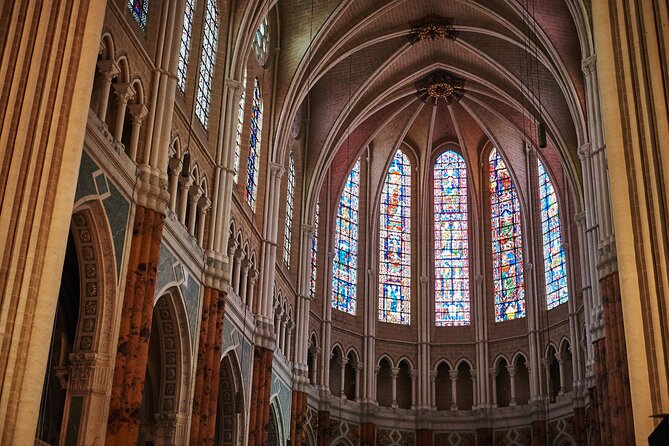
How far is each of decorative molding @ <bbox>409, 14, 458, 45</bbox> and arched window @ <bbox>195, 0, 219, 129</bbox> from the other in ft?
31.3

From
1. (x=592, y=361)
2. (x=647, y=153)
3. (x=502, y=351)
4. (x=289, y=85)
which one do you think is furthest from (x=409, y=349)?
(x=647, y=153)

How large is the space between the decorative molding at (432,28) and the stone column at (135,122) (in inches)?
607

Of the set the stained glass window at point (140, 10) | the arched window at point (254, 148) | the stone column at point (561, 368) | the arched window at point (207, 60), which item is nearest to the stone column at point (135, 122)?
the stained glass window at point (140, 10)

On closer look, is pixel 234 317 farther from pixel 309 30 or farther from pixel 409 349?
pixel 409 349

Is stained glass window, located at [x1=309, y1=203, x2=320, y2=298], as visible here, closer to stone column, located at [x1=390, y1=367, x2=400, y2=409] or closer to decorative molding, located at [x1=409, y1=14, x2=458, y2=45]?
stone column, located at [x1=390, y1=367, x2=400, y2=409]

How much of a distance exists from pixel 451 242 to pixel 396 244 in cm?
231

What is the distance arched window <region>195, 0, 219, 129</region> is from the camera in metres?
23.7

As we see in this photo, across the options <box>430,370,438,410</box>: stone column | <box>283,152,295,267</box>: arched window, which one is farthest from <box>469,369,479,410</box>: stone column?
<box>283,152,295,267</box>: arched window

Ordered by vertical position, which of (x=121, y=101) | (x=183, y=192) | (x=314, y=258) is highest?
(x=314, y=258)

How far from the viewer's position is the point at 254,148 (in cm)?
2848

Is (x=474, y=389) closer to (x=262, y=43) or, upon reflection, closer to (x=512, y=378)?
(x=512, y=378)

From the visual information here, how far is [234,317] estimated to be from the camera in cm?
2505

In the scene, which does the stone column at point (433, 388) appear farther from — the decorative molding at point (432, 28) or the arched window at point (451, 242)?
the decorative molding at point (432, 28)

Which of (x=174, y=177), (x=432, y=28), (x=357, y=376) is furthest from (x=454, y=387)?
(x=174, y=177)
